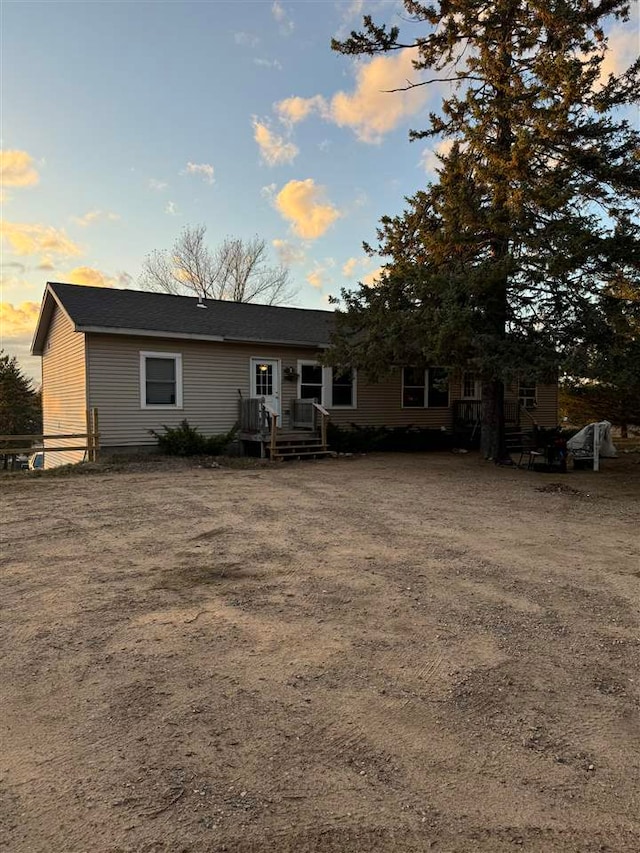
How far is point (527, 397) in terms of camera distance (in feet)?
63.4

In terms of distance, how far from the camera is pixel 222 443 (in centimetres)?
1304

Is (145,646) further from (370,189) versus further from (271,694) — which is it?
(370,189)

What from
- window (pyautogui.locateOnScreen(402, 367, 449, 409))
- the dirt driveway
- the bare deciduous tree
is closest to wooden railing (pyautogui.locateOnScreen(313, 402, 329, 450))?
window (pyautogui.locateOnScreen(402, 367, 449, 409))

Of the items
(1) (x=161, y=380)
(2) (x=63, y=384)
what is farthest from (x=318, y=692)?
(2) (x=63, y=384)

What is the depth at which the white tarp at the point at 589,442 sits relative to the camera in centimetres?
1268

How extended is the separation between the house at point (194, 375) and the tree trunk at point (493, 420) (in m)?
0.76

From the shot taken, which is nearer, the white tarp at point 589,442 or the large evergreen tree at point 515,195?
the large evergreen tree at point 515,195

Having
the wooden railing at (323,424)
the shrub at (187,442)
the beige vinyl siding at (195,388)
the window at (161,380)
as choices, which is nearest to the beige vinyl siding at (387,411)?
the beige vinyl siding at (195,388)

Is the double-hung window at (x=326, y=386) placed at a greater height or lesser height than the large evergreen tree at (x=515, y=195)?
lesser

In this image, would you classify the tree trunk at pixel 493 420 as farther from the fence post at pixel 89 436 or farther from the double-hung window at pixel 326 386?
the fence post at pixel 89 436

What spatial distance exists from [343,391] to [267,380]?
2.54 m

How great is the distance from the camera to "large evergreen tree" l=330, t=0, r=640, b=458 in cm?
991

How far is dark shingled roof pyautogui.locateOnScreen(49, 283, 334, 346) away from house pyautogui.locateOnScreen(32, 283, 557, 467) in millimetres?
32

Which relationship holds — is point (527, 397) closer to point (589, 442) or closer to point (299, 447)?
point (589, 442)
